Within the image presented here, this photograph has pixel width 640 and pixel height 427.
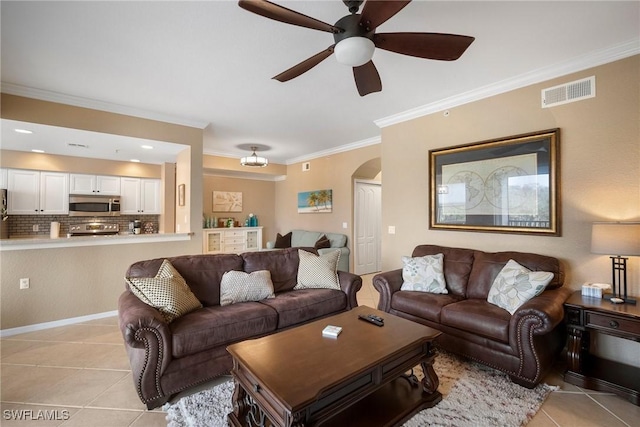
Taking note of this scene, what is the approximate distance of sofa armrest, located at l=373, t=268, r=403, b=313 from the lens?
3.05 meters

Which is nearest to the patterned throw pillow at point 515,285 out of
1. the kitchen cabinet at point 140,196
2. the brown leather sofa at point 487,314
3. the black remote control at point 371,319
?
the brown leather sofa at point 487,314

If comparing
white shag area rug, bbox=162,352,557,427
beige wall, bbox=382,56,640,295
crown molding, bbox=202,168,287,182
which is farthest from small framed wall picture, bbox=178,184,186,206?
beige wall, bbox=382,56,640,295

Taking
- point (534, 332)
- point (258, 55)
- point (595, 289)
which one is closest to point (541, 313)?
point (534, 332)

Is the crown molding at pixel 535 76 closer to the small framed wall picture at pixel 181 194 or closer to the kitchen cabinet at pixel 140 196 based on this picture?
the small framed wall picture at pixel 181 194

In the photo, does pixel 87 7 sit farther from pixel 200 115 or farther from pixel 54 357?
pixel 54 357

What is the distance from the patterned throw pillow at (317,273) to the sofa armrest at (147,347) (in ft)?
4.99

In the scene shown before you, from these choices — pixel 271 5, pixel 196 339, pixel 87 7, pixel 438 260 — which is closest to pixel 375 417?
pixel 196 339

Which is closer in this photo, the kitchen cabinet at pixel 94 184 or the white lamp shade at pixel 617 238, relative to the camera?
the white lamp shade at pixel 617 238

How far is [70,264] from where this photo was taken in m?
3.43

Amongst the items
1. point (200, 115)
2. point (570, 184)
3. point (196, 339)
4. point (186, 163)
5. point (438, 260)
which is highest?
point (200, 115)

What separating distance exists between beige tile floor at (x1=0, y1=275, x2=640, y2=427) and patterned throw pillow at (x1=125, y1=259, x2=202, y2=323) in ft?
2.12

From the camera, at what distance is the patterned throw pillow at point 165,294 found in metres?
2.13

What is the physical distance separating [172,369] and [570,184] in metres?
3.78

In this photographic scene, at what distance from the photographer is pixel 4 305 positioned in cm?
308
